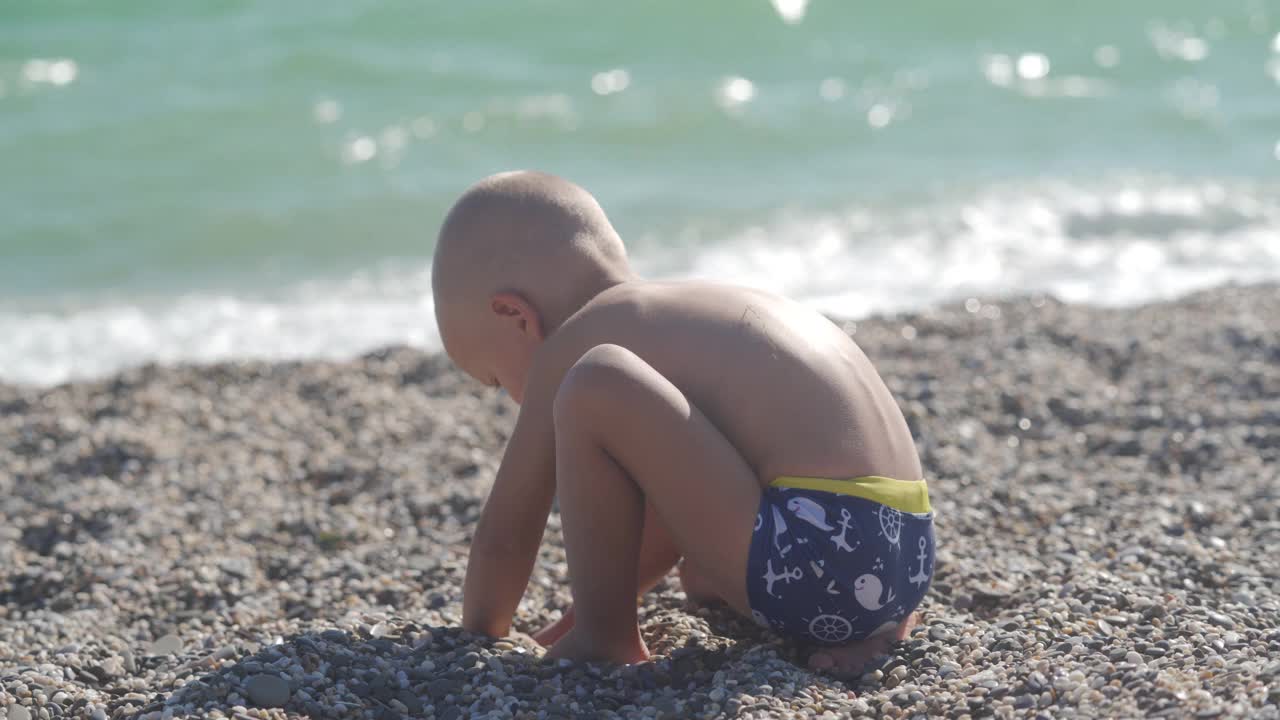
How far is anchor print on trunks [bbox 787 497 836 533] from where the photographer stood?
95.8 inches

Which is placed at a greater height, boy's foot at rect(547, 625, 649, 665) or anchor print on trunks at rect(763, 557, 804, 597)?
anchor print on trunks at rect(763, 557, 804, 597)

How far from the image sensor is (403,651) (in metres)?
2.71

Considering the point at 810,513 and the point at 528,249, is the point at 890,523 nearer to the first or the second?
the point at 810,513

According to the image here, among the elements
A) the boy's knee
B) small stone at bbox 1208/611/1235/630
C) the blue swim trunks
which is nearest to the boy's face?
the boy's knee

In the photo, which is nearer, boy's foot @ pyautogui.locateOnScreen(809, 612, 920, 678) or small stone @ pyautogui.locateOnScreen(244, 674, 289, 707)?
small stone @ pyautogui.locateOnScreen(244, 674, 289, 707)

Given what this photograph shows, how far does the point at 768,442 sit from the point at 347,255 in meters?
6.18

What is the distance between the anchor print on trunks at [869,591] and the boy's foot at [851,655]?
0.14 metres

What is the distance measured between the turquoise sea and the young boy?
367 centimetres

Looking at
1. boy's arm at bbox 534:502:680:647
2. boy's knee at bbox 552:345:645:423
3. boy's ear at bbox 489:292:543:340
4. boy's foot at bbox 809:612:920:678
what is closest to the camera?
boy's knee at bbox 552:345:645:423

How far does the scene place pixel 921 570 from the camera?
2.61 m

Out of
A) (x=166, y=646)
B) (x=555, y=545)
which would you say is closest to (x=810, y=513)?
(x=555, y=545)

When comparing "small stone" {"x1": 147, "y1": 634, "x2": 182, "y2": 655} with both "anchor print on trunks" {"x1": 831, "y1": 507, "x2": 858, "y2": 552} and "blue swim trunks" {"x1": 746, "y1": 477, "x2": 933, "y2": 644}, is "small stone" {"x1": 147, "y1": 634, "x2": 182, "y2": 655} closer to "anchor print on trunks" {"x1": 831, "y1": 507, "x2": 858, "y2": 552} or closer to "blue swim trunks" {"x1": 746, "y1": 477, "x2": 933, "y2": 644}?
"blue swim trunks" {"x1": 746, "y1": 477, "x2": 933, "y2": 644}

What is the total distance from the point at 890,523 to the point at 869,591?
5.3 inches

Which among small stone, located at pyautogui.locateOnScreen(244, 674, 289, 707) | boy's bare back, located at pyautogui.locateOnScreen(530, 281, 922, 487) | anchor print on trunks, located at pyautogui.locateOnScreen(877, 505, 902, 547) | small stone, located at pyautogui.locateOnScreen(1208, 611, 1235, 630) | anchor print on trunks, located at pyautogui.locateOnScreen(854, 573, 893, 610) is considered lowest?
small stone, located at pyautogui.locateOnScreen(244, 674, 289, 707)
